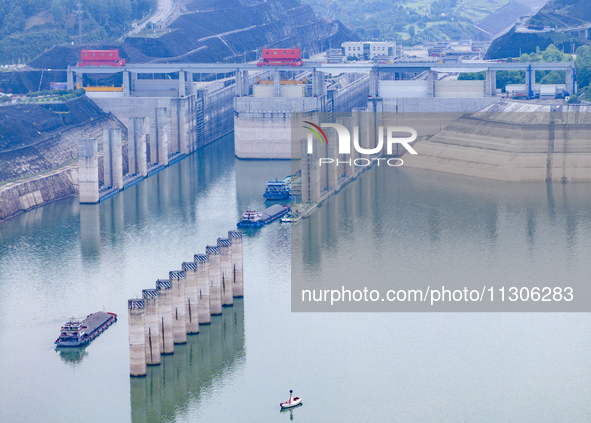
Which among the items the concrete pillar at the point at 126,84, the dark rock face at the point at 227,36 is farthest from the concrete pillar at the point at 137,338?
the dark rock face at the point at 227,36

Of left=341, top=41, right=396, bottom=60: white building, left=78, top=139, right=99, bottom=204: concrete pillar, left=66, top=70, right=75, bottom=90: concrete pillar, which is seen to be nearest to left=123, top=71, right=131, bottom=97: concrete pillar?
left=66, top=70, right=75, bottom=90: concrete pillar

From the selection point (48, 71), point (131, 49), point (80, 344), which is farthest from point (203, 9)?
point (80, 344)

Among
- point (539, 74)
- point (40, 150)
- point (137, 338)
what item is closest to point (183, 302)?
point (137, 338)

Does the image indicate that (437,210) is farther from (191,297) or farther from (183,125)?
(191,297)

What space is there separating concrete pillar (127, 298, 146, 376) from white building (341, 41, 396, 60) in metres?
88.2

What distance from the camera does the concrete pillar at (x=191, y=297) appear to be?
201 ft

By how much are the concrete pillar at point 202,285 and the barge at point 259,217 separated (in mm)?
20053

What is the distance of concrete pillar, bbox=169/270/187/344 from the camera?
195 ft

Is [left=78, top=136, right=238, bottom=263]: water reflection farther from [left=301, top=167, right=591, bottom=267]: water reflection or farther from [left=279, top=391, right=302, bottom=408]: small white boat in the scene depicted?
[left=279, top=391, right=302, bottom=408]: small white boat

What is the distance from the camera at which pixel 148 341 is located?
5738cm

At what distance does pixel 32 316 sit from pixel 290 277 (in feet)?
44.9

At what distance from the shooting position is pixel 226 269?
6538 centimetres

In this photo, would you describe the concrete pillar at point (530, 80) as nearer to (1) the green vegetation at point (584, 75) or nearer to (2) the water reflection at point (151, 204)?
(1) the green vegetation at point (584, 75)

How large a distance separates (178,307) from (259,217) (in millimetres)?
24373
